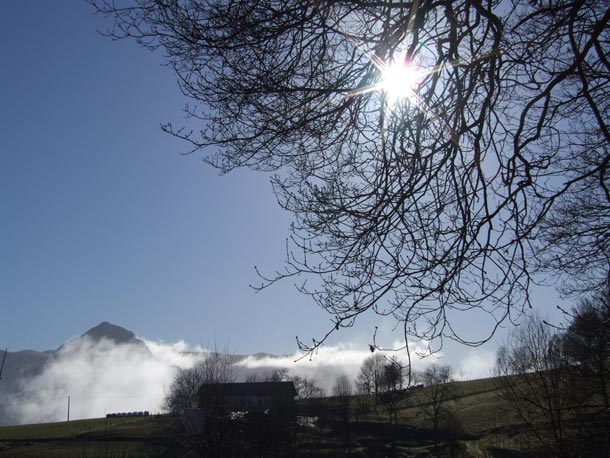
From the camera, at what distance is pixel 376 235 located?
16.3 feet

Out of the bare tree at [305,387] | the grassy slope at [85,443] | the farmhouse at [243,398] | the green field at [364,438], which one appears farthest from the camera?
the bare tree at [305,387]

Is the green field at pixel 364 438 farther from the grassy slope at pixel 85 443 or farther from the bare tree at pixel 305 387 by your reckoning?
the bare tree at pixel 305 387

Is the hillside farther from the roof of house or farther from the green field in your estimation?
the roof of house

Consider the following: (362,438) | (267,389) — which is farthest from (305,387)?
(362,438)

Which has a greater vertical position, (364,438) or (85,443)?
(85,443)

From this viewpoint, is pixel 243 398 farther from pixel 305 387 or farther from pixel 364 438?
pixel 305 387

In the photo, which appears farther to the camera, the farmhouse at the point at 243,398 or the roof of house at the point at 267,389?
the roof of house at the point at 267,389

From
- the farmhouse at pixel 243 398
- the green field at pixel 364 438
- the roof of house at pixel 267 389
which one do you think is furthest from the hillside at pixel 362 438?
the roof of house at pixel 267 389

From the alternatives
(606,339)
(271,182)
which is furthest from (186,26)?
(606,339)

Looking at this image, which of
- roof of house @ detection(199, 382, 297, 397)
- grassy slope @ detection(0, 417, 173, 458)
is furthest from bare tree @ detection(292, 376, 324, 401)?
grassy slope @ detection(0, 417, 173, 458)

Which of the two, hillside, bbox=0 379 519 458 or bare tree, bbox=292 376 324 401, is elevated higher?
bare tree, bbox=292 376 324 401

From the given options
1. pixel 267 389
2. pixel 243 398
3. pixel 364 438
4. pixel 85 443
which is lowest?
pixel 364 438

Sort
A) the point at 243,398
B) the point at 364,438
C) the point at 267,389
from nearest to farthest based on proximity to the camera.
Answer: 1. the point at 243,398
2. the point at 364,438
3. the point at 267,389

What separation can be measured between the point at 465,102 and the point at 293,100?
5.35 ft
